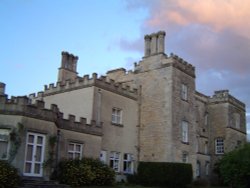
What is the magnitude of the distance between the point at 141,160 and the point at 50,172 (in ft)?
37.8

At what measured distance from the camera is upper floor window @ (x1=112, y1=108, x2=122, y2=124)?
32375mm

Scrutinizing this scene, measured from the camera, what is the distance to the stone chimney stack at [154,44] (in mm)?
34938

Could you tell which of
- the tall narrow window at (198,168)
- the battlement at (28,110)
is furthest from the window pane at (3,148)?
the tall narrow window at (198,168)

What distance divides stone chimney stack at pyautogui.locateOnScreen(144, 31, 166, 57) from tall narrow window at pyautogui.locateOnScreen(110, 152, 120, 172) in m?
10.3

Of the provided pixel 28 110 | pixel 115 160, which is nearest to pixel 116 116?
pixel 115 160

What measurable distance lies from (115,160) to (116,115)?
3949mm

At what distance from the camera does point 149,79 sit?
115 ft

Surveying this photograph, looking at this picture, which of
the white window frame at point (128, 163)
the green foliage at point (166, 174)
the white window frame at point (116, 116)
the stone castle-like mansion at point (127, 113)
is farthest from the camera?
the white window frame at point (128, 163)

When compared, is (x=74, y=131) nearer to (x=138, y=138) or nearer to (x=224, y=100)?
(x=138, y=138)

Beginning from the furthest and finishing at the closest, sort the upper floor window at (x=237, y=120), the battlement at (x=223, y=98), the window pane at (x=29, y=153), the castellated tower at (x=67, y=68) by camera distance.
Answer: the upper floor window at (x=237, y=120) < the battlement at (x=223, y=98) < the castellated tower at (x=67, y=68) < the window pane at (x=29, y=153)

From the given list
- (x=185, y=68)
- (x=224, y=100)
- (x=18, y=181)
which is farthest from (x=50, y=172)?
(x=224, y=100)

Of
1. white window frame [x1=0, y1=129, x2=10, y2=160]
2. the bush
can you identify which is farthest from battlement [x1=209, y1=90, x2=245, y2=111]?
the bush

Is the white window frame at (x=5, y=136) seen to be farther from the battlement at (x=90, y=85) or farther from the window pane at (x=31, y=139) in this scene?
the battlement at (x=90, y=85)

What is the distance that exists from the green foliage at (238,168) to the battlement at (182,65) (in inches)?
447
